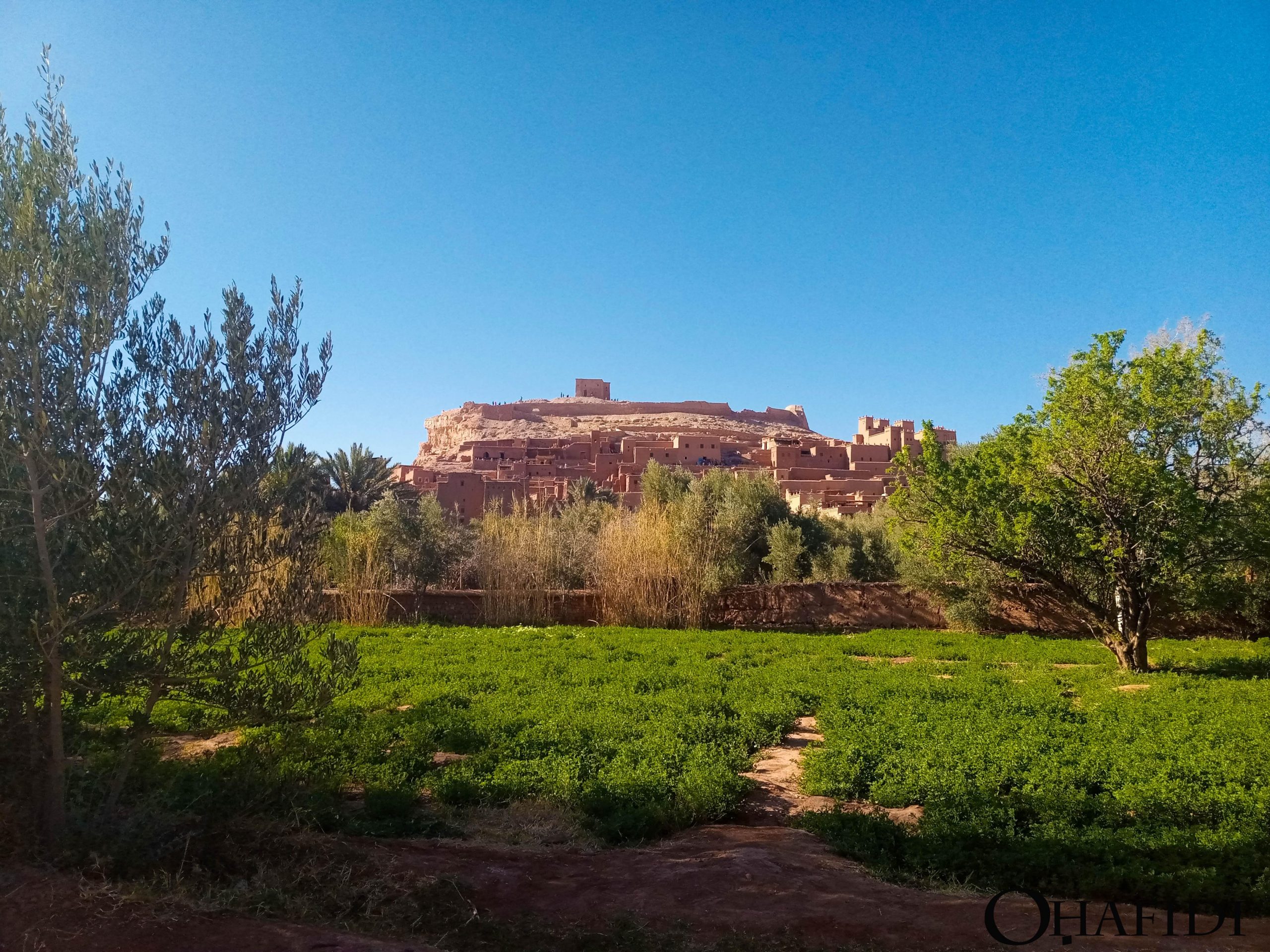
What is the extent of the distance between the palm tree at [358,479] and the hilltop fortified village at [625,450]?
353cm

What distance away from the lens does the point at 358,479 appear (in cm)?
3130

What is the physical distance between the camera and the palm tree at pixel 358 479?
30078 mm

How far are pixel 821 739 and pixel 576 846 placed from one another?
3637 millimetres

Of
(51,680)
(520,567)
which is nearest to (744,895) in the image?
(51,680)

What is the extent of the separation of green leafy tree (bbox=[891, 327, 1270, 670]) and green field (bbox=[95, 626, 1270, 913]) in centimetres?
138

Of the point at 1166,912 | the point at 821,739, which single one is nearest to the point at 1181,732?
the point at 821,739

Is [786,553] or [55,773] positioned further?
[786,553]

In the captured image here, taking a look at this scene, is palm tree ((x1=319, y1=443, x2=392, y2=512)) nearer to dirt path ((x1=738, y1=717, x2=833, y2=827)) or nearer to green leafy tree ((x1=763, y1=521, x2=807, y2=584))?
green leafy tree ((x1=763, y1=521, x2=807, y2=584))

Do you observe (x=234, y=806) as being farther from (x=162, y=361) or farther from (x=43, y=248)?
(x=43, y=248)

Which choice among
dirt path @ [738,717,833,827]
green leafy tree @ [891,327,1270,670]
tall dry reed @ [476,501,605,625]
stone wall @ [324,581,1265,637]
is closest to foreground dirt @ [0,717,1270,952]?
dirt path @ [738,717,833,827]

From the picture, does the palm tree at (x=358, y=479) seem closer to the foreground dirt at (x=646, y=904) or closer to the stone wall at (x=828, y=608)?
the stone wall at (x=828, y=608)

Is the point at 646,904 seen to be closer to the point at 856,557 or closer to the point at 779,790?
the point at 779,790

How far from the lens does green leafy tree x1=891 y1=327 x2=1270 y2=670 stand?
10734 millimetres

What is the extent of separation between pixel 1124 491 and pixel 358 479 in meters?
26.6
